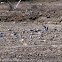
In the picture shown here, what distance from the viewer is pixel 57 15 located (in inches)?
275

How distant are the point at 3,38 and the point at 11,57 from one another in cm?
117

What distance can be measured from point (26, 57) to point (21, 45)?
64 cm

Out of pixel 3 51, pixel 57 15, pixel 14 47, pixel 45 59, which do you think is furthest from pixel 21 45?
pixel 57 15

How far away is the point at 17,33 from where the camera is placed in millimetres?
5477

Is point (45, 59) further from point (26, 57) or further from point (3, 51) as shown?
point (3, 51)

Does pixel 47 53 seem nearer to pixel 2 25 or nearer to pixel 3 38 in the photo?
pixel 3 38

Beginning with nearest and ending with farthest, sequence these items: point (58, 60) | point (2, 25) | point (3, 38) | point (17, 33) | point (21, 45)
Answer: point (58, 60), point (21, 45), point (3, 38), point (17, 33), point (2, 25)

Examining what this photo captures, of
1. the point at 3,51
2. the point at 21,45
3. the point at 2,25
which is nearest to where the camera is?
the point at 3,51

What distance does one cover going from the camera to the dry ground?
413 cm

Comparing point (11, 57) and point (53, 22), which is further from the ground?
point (11, 57)

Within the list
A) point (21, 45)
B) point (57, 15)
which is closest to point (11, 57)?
point (21, 45)

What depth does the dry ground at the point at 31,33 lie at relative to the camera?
13.5ft

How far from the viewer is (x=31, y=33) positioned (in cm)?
547

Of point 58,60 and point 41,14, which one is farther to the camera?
point 41,14
